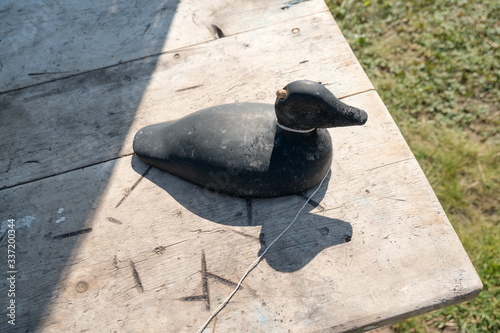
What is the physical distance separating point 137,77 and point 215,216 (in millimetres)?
730

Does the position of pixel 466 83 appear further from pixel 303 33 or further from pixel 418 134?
pixel 303 33

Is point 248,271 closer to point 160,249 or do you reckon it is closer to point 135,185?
point 160,249

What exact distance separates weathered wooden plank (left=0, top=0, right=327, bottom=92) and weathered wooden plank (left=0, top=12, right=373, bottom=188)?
0.06m

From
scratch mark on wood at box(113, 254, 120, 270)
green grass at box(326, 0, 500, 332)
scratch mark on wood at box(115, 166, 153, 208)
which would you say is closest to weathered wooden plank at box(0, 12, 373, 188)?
scratch mark on wood at box(115, 166, 153, 208)

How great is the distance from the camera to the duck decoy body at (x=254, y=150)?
1.47 meters

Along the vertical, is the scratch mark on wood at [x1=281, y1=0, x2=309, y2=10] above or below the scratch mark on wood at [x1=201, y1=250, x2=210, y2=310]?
above

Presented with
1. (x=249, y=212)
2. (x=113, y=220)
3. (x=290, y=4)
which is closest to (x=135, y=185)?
(x=113, y=220)

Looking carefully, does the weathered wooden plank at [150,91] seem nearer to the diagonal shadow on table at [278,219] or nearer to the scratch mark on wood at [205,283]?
the diagonal shadow on table at [278,219]

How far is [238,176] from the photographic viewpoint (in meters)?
1.50

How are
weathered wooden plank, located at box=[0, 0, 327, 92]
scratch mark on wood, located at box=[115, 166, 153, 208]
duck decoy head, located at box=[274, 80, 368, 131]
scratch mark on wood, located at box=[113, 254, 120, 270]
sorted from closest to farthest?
duck decoy head, located at box=[274, 80, 368, 131]
scratch mark on wood, located at box=[113, 254, 120, 270]
scratch mark on wood, located at box=[115, 166, 153, 208]
weathered wooden plank, located at box=[0, 0, 327, 92]

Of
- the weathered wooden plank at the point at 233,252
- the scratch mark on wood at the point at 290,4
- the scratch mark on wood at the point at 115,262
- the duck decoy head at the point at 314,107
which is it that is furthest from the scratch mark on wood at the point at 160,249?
the scratch mark on wood at the point at 290,4

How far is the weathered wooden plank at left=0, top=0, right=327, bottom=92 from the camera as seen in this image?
2.00 metres

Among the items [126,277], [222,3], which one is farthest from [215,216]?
[222,3]

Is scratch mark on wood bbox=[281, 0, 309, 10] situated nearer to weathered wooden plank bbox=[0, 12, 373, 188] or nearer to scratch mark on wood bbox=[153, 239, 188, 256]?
weathered wooden plank bbox=[0, 12, 373, 188]
